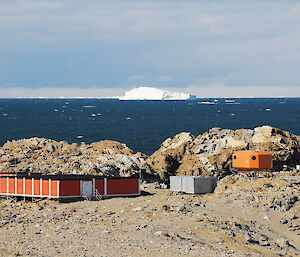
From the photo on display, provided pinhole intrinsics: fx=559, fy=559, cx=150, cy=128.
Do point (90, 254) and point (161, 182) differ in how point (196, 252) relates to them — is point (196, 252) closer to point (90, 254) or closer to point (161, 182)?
point (90, 254)

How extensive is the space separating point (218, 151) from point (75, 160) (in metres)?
15.4

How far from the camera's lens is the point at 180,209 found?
122 feet

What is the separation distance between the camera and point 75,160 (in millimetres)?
56625

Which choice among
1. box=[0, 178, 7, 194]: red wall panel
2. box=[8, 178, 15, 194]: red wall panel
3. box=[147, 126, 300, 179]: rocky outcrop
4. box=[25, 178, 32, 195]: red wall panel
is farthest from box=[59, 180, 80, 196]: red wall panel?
box=[147, 126, 300, 179]: rocky outcrop

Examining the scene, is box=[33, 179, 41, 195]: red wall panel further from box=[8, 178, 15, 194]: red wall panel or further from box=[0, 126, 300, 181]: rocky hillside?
box=[0, 126, 300, 181]: rocky hillside

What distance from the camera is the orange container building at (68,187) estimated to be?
4338 cm

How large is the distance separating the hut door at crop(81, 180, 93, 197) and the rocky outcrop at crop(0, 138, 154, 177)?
8721 mm

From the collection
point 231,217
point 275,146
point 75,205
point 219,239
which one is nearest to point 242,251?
point 219,239

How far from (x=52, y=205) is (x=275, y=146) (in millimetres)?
27702

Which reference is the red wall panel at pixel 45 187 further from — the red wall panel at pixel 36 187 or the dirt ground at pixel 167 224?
the dirt ground at pixel 167 224

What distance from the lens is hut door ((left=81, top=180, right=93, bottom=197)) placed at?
144 feet

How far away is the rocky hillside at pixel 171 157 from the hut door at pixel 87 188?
28.6 feet

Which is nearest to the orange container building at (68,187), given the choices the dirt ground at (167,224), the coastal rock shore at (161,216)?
the coastal rock shore at (161,216)

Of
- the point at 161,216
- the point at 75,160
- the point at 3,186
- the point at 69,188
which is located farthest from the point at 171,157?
the point at 161,216
